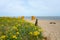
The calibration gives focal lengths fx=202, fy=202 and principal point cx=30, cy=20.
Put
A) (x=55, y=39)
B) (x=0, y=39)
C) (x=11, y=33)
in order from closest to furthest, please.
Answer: (x=0, y=39) → (x=11, y=33) → (x=55, y=39)

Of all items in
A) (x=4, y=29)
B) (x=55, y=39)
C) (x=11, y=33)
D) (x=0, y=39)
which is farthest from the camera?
(x=55, y=39)

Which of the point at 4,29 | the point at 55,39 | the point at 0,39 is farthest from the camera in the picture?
the point at 55,39

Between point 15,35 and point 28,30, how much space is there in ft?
4.15

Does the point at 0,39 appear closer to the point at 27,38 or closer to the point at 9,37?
the point at 9,37

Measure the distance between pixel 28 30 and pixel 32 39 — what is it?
2.74ft

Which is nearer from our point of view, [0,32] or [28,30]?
[0,32]

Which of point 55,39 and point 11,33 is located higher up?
point 11,33

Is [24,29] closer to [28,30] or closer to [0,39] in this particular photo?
[28,30]

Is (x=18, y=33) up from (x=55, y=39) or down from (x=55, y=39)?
up

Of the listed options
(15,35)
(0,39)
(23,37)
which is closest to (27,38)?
(23,37)

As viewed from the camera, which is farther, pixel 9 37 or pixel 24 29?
pixel 24 29

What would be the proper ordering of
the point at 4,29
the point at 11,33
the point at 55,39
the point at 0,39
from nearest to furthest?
the point at 0,39 → the point at 11,33 → the point at 4,29 → the point at 55,39

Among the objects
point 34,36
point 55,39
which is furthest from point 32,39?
point 55,39

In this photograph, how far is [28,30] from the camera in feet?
29.4
